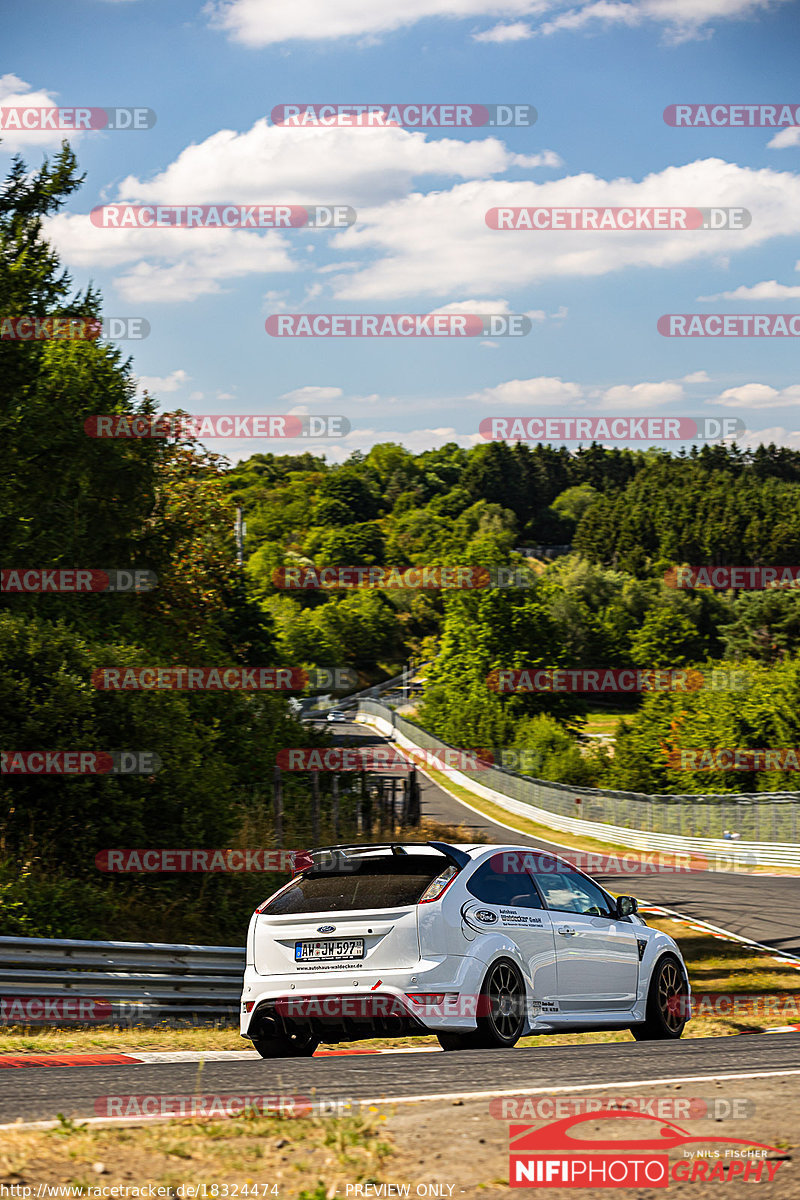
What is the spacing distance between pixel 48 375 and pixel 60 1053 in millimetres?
17302

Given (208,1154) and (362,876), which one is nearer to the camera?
(208,1154)

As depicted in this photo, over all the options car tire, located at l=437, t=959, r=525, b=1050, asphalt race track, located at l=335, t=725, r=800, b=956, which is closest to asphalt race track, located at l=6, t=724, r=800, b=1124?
car tire, located at l=437, t=959, r=525, b=1050

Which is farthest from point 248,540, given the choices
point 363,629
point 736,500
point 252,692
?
point 252,692

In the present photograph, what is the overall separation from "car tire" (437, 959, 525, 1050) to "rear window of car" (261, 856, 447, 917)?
75 centimetres

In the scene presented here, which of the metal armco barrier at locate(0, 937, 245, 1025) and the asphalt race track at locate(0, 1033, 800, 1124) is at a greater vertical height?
the asphalt race track at locate(0, 1033, 800, 1124)

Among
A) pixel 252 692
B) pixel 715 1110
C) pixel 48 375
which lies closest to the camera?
pixel 715 1110

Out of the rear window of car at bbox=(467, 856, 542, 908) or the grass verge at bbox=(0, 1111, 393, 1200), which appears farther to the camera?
the rear window of car at bbox=(467, 856, 542, 908)

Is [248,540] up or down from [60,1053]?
up

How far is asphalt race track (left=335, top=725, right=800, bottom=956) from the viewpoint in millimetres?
21766

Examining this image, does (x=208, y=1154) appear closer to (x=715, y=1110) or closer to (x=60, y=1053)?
(x=715, y=1110)

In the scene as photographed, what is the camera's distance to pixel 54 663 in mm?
16141

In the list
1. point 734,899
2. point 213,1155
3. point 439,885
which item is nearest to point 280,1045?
point 439,885

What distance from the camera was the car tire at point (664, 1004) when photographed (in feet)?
32.2

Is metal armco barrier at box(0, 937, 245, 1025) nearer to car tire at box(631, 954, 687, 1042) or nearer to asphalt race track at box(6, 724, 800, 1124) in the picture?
asphalt race track at box(6, 724, 800, 1124)
